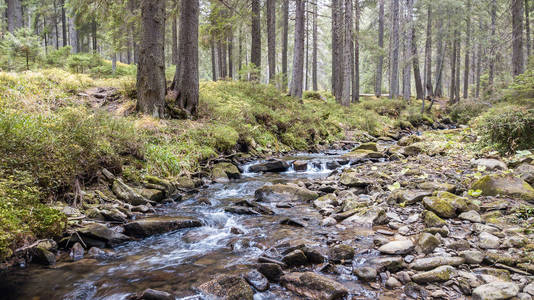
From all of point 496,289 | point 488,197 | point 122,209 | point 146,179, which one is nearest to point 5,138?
point 122,209

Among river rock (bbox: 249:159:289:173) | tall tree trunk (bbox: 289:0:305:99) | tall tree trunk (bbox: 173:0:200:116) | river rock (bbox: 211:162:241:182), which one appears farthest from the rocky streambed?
tall tree trunk (bbox: 289:0:305:99)

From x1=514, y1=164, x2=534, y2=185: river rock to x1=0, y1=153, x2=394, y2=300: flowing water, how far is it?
303cm

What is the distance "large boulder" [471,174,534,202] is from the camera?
4.57 m

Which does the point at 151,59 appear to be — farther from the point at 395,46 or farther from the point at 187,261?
the point at 395,46

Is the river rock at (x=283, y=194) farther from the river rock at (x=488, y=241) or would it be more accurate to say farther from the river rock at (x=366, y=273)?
the river rock at (x=488, y=241)

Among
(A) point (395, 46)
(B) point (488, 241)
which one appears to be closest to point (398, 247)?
(B) point (488, 241)

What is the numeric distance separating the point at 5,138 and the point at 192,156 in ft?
14.0

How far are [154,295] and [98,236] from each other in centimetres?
178

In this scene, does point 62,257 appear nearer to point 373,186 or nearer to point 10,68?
point 373,186

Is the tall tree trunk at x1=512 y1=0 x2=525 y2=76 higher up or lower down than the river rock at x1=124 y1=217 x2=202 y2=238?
higher up

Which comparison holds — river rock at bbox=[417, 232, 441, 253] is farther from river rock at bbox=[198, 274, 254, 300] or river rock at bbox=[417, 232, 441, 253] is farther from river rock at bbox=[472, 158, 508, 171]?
river rock at bbox=[472, 158, 508, 171]

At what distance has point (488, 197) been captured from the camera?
4848mm

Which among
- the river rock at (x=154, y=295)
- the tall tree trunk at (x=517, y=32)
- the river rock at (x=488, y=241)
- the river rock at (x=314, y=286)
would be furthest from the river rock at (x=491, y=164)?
the tall tree trunk at (x=517, y=32)

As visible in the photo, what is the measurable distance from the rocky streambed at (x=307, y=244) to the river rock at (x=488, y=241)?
0.01 metres
